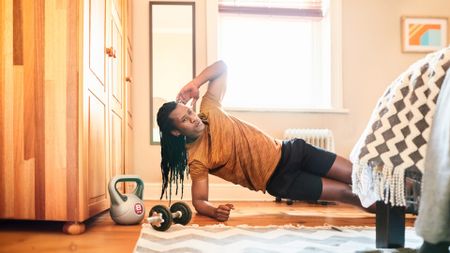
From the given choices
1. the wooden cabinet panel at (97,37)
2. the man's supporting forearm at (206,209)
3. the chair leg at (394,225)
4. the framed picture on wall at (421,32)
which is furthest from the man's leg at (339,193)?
the framed picture on wall at (421,32)

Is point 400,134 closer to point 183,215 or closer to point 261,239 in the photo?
point 261,239

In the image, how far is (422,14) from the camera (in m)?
3.70

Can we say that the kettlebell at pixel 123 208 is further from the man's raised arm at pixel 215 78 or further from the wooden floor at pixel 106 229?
the man's raised arm at pixel 215 78

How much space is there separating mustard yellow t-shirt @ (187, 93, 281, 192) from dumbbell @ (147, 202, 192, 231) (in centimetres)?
23

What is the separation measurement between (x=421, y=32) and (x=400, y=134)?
9.77ft

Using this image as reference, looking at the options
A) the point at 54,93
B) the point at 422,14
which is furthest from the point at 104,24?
the point at 422,14

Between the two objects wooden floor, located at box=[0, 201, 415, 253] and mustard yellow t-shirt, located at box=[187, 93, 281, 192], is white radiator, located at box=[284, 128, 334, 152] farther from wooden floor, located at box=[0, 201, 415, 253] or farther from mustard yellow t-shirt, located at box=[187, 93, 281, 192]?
mustard yellow t-shirt, located at box=[187, 93, 281, 192]

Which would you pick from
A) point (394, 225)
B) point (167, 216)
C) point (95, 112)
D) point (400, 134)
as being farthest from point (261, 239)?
point (95, 112)

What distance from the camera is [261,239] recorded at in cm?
170

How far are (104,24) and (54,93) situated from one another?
62 centimetres

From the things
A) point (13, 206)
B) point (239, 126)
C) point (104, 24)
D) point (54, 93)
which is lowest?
point (13, 206)

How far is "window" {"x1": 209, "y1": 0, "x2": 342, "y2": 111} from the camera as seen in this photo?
12.1ft

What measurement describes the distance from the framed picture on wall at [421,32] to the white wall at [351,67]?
46 mm

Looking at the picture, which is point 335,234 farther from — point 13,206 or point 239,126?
point 13,206
